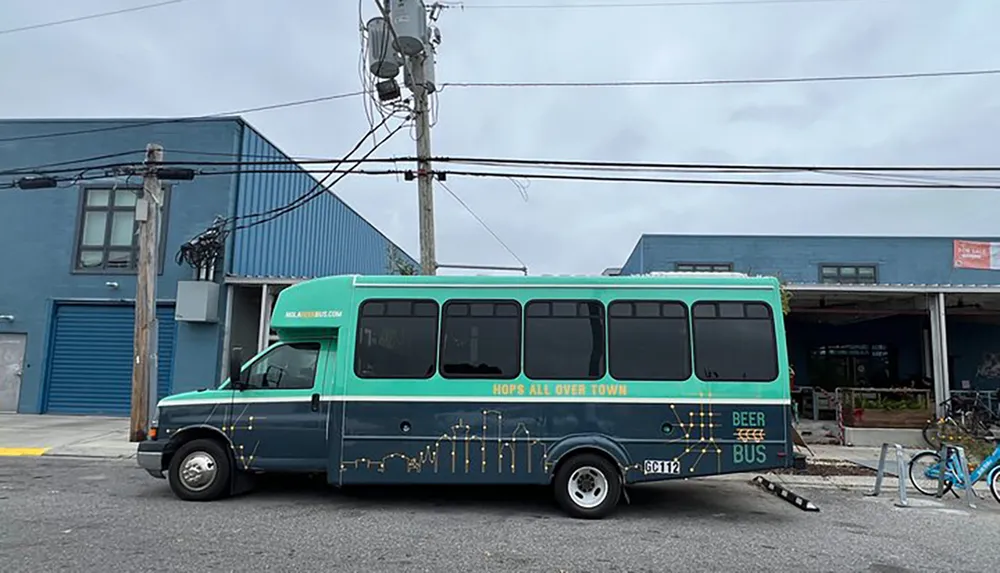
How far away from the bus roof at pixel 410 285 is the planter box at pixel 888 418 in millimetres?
7968

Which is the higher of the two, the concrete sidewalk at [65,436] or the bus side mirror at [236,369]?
the bus side mirror at [236,369]

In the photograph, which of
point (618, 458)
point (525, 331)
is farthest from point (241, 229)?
point (618, 458)

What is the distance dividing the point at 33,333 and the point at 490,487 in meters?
13.7

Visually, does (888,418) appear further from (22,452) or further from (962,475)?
(22,452)

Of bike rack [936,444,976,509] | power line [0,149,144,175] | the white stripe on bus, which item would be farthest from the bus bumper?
power line [0,149,144,175]

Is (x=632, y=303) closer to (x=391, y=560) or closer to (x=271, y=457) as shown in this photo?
(x=391, y=560)

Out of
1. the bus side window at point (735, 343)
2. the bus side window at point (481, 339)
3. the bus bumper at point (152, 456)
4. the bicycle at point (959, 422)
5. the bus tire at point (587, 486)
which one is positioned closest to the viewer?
the bus tire at point (587, 486)

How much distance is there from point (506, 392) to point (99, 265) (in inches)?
537

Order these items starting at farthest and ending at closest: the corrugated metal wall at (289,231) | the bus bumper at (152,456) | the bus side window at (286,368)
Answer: the corrugated metal wall at (289,231) → the bus side window at (286,368) → the bus bumper at (152,456)

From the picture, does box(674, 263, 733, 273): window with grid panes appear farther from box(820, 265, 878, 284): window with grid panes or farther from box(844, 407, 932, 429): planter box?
box(844, 407, 932, 429): planter box

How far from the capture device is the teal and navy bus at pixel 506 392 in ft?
24.2

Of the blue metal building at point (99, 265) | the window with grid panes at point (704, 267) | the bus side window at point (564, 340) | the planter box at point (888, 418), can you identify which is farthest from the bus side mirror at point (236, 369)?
the window with grid panes at point (704, 267)

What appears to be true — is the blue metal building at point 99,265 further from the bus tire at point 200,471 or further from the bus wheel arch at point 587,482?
the bus wheel arch at point 587,482

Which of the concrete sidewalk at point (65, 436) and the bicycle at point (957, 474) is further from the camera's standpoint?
the concrete sidewalk at point (65, 436)
